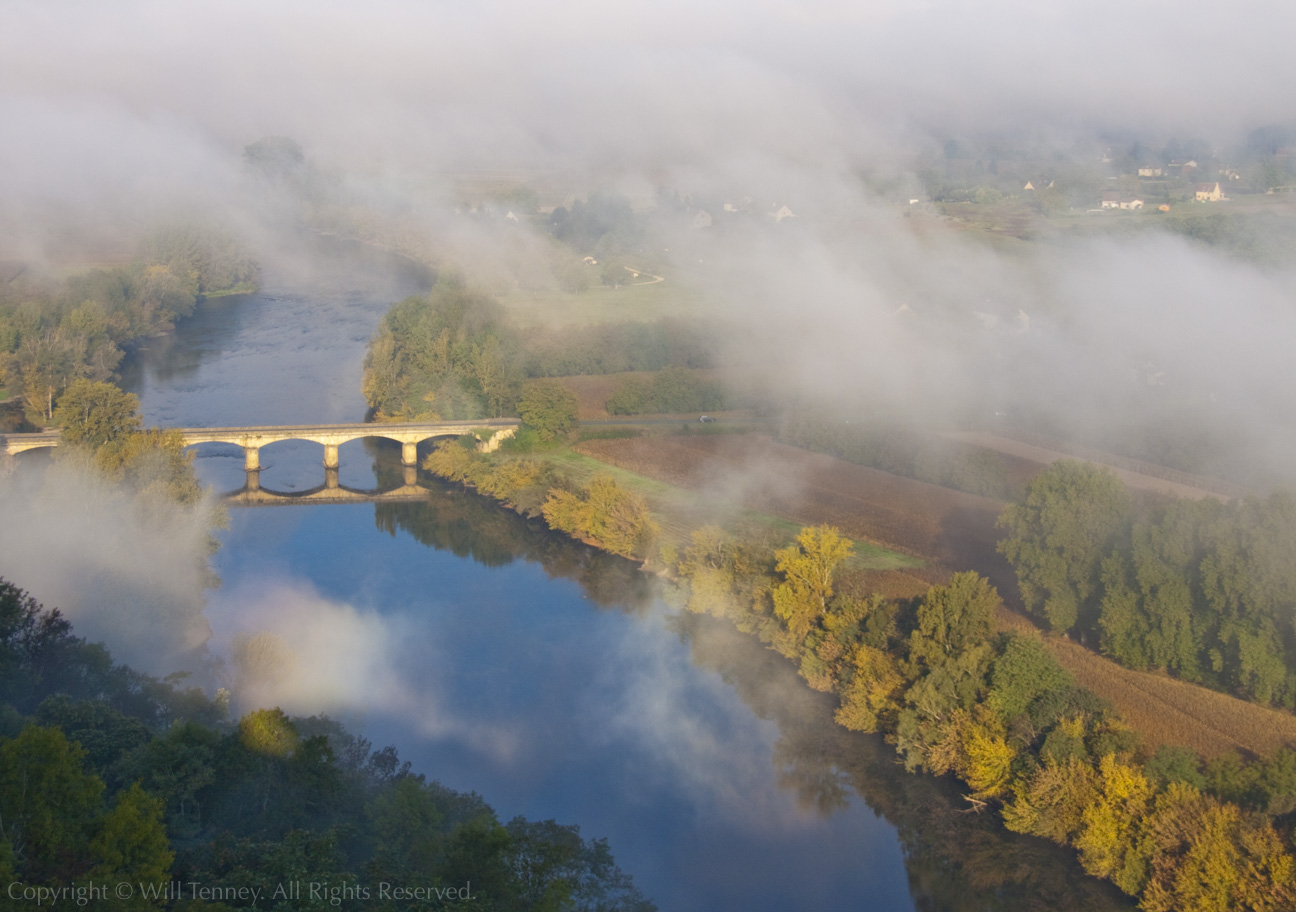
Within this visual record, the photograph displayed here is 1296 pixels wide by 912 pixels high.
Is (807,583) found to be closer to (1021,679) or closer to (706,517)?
(1021,679)

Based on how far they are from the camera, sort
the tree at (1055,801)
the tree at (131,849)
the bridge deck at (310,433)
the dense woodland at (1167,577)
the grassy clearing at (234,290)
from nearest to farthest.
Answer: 1. the tree at (131,849)
2. the tree at (1055,801)
3. the dense woodland at (1167,577)
4. the bridge deck at (310,433)
5. the grassy clearing at (234,290)

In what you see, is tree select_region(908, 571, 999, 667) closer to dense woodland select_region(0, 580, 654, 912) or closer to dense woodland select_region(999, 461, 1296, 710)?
dense woodland select_region(999, 461, 1296, 710)

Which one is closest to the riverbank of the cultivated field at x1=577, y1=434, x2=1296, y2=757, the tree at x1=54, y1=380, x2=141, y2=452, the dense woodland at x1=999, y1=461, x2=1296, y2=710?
the cultivated field at x1=577, y1=434, x2=1296, y2=757

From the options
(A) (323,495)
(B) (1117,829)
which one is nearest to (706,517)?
(A) (323,495)

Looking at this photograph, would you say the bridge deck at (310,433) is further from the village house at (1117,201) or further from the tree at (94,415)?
the village house at (1117,201)

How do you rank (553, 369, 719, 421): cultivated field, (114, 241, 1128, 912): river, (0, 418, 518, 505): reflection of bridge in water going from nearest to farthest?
(114, 241, 1128, 912): river
(0, 418, 518, 505): reflection of bridge in water
(553, 369, 719, 421): cultivated field

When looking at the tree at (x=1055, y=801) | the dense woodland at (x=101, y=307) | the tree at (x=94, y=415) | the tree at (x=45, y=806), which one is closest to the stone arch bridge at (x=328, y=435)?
the tree at (x=94, y=415)
